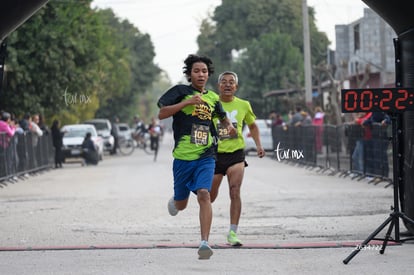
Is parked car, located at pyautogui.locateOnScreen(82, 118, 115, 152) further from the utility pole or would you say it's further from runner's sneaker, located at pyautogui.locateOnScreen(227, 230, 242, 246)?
runner's sneaker, located at pyautogui.locateOnScreen(227, 230, 242, 246)

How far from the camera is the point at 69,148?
3538 cm

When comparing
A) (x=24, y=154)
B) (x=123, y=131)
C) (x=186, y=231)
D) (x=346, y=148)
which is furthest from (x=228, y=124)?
(x=123, y=131)

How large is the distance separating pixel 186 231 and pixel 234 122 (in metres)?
1.96

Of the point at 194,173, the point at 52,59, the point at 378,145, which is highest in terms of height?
the point at 52,59

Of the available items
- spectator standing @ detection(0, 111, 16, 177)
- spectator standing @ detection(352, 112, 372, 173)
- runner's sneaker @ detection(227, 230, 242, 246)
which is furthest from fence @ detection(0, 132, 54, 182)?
runner's sneaker @ detection(227, 230, 242, 246)

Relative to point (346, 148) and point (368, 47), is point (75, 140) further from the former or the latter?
point (346, 148)

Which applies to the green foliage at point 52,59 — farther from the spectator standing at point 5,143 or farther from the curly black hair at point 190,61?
the curly black hair at point 190,61

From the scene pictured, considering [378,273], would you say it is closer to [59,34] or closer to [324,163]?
[324,163]

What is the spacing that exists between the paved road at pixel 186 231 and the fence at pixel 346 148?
48 cm

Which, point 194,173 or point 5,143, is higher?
point 194,173

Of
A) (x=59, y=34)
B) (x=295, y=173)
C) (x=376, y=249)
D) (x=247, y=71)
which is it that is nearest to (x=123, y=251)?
(x=376, y=249)

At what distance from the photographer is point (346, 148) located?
21766 mm

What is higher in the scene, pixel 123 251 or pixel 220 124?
pixel 220 124

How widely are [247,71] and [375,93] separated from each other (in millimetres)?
43313
